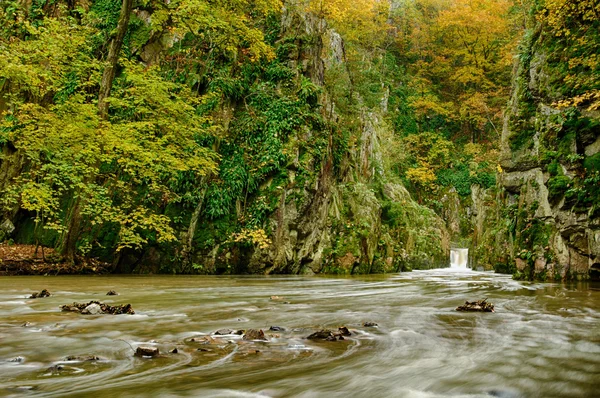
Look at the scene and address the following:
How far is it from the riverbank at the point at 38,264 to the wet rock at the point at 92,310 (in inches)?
312

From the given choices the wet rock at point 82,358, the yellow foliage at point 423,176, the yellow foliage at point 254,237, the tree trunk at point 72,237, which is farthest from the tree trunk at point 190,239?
the yellow foliage at point 423,176

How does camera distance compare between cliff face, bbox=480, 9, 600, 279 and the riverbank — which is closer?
cliff face, bbox=480, 9, 600, 279

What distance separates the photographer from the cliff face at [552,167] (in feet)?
33.3

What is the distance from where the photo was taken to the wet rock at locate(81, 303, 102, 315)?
446 cm

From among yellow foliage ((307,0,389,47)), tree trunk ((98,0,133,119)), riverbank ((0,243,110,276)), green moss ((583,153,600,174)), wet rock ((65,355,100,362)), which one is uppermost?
yellow foliage ((307,0,389,47))

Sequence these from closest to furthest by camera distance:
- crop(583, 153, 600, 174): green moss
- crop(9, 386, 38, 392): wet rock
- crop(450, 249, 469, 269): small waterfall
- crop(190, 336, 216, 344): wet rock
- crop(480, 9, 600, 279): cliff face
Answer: crop(9, 386, 38, 392): wet rock < crop(190, 336, 216, 344): wet rock < crop(583, 153, 600, 174): green moss < crop(480, 9, 600, 279): cliff face < crop(450, 249, 469, 269): small waterfall

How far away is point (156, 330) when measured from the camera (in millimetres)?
3637

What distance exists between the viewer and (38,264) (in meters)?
11.1

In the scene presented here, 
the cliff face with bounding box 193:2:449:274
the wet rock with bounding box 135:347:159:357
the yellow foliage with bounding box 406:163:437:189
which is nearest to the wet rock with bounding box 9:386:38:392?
the wet rock with bounding box 135:347:159:357

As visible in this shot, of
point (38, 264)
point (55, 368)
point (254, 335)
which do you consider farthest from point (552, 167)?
point (38, 264)

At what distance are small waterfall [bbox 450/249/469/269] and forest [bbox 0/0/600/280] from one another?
13.1ft

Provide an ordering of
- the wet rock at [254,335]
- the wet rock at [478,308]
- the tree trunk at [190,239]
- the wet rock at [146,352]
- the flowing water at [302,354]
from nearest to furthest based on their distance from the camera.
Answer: the flowing water at [302,354] < the wet rock at [146,352] < the wet rock at [254,335] < the wet rock at [478,308] < the tree trunk at [190,239]

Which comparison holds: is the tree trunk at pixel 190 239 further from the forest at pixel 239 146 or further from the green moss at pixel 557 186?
the green moss at pixel 557 186

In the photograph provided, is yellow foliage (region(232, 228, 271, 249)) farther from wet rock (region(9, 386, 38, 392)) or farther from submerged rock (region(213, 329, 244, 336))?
wet rock (region(9, 386, 38, 392))
